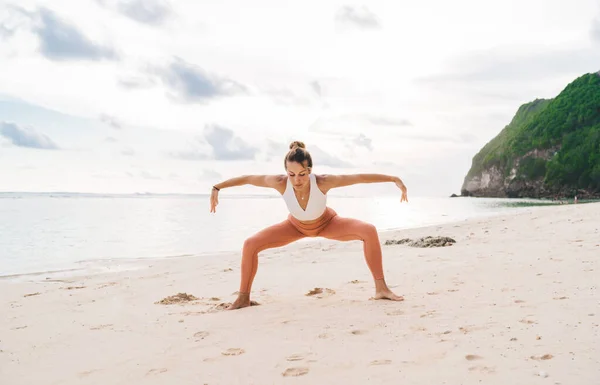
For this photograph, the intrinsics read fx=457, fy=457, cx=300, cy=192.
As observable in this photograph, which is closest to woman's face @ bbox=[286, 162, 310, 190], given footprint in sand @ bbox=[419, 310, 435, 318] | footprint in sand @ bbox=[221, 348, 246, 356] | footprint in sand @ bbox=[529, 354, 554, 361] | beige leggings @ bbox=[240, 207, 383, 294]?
beige leggings @ bbox=[240, 207, 383, 294]

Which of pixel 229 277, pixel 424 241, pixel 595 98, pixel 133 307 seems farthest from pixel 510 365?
pixel 595 98

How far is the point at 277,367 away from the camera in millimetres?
3127

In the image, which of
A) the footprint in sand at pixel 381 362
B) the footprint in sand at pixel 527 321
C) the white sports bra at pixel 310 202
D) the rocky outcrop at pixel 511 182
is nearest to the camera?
the footprint in sand at pixel 381 362

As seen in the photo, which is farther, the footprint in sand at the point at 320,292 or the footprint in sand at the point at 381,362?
the footprint in sand at the point at 320,292

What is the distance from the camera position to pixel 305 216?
515 centimetres

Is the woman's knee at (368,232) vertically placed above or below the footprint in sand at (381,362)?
above

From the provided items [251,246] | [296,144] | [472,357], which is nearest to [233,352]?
[472,357]

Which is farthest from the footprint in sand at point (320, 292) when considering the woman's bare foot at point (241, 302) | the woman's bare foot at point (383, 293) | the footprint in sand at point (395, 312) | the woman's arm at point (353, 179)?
the woman's arm at point (353, 179)

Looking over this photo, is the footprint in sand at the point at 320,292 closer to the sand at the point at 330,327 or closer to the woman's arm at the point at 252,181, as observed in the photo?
the sand at the point at 330,327

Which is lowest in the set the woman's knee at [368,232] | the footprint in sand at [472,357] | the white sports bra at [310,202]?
the footprint in sand at [472,357]

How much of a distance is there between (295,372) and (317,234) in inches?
97.3

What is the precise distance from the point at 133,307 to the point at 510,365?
436 cm

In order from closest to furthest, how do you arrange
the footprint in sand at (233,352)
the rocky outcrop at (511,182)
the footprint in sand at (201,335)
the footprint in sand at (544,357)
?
the footprint in sand at (544,357) → the footprint in sand at (233,352) → the footprint in sand at (201,335) → the rocky outcrop at (511,182)

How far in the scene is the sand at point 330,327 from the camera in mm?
2975
